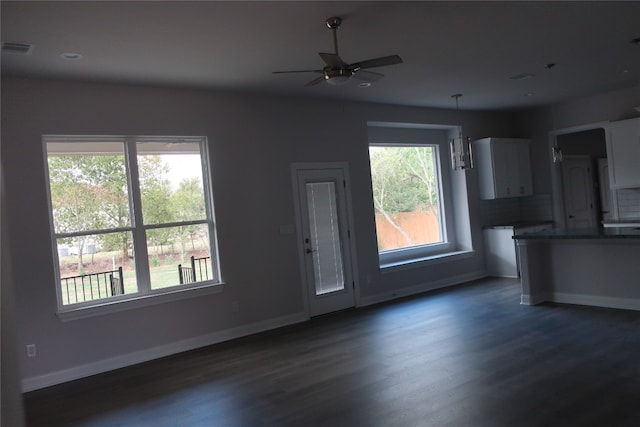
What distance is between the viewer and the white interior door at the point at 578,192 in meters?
8.64

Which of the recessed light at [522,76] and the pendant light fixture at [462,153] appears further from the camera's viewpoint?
the recessed light at [522,76]

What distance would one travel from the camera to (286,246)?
6.13 m

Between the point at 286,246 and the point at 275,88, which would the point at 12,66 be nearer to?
the point at 275,88

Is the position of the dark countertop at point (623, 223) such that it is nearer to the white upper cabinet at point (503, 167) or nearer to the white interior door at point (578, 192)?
the white interior door at point (578, 192)

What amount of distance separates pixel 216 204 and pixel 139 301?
133 cm

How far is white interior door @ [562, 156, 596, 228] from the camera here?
8.64 m

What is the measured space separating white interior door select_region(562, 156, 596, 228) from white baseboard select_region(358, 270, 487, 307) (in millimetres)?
1965

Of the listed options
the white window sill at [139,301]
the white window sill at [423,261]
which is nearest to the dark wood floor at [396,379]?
the white window sill at [139,301]

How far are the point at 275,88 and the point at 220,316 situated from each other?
271 centimetres

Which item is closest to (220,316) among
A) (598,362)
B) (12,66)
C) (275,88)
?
(275,88)

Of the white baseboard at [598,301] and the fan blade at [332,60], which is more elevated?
the fan blade at [332,60]

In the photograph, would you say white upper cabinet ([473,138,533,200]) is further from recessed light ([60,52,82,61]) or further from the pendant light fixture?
recessed light ([60,52,82,61])

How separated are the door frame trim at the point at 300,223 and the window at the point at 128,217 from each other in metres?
1.13

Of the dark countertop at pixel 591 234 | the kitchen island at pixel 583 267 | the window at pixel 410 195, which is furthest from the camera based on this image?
the window at pixel 410 195
